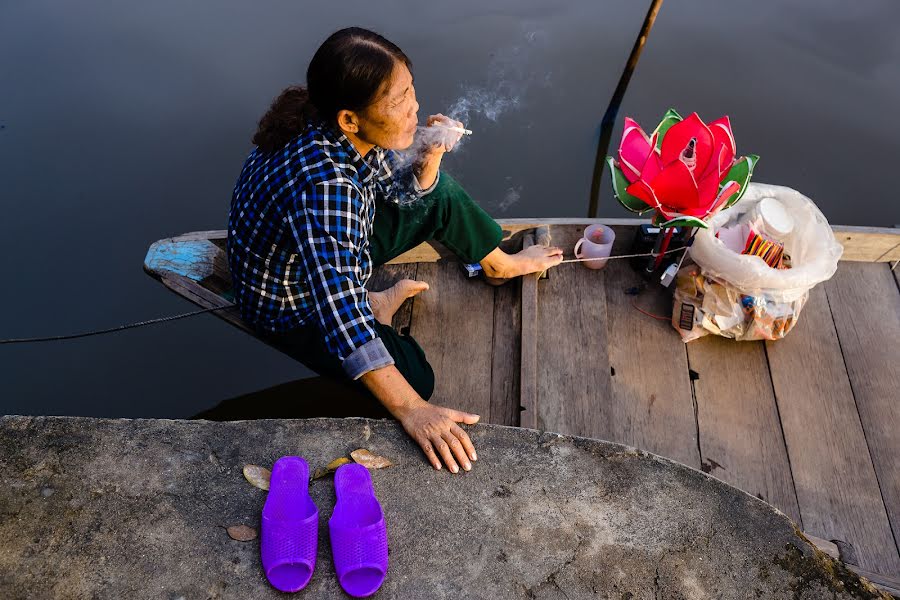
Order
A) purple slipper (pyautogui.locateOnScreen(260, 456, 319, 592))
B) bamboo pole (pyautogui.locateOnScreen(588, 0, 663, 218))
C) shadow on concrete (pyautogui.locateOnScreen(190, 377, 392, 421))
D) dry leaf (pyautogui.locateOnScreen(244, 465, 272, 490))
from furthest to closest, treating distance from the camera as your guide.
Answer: bamboo pole (pyautogui.locateOnScreen(588, 0, 663, 218)) → shadow on concrete (pyautogui.locateOnScreen(190, 377, 392, 421)) → dry leaf (pyautogui.locateOnScreen(244, 465, 272, 490)) → purple slipper (pyautogui.locateOnScreen(260, 456, 319, 592))

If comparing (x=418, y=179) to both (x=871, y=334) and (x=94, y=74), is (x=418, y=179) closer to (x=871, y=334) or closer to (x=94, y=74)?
(x=871, y=334)

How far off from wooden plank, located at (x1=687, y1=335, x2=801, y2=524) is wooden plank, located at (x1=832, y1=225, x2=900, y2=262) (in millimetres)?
656

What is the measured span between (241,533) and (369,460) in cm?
37

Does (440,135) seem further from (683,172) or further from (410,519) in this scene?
(410,519)

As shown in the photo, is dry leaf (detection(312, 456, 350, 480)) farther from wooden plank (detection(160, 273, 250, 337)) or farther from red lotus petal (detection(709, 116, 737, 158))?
red lotus petal (detection(709, 116, 737, 158))

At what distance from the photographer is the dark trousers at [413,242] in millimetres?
2197

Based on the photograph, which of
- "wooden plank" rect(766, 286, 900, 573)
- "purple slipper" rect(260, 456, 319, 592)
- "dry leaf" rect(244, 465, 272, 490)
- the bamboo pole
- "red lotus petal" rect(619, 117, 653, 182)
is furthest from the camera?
the bamboo pole

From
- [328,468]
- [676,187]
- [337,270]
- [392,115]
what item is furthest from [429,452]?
[676,187]

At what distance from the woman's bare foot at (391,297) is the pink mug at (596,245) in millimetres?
691

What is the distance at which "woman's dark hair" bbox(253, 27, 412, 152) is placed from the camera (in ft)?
5.62

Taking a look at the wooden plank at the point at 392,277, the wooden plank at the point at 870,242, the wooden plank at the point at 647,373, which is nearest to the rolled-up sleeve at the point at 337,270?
the wooden plank at the point at 392,277

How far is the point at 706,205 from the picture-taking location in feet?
7.14

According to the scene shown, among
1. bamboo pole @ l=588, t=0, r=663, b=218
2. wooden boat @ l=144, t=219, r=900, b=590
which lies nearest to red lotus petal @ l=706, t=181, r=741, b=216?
wooden boat @ l=144, t=219, r=900, b=590

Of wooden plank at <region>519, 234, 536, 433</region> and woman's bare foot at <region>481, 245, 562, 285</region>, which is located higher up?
woman's bare foot at <region>481, 245, 562, 285</region>
